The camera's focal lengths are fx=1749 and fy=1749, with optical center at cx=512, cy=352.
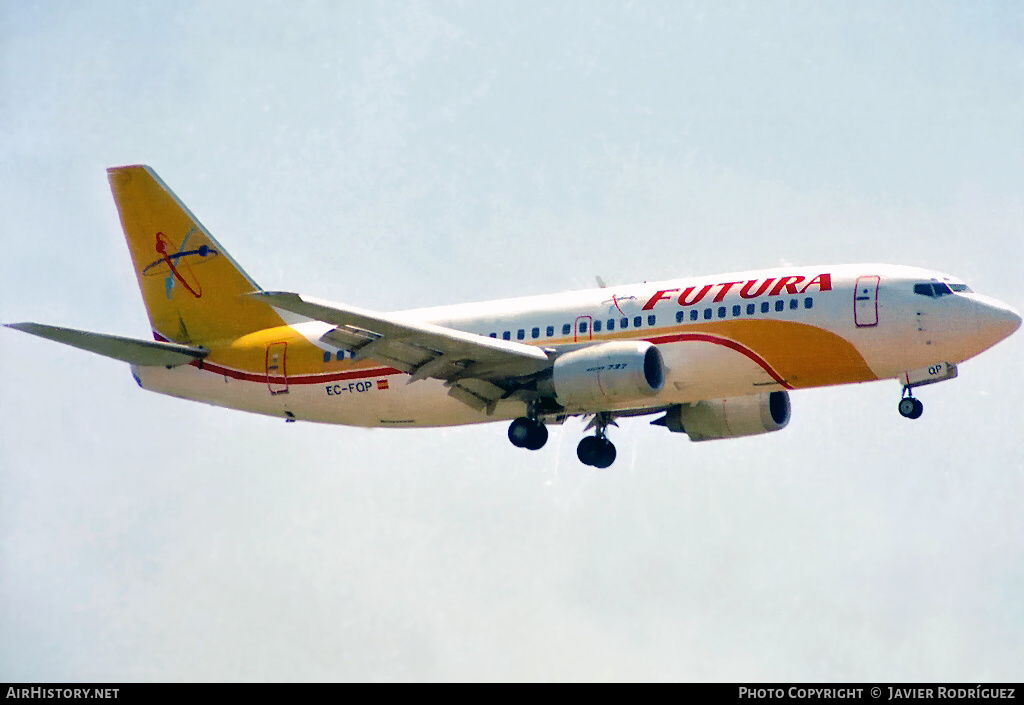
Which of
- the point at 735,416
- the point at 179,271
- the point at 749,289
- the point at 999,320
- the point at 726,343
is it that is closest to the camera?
the point at 999,320

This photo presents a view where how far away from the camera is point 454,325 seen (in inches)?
2101

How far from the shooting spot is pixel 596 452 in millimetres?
54125

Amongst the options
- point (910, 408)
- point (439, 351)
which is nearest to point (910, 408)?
point (910, 408)

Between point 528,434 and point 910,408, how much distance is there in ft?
35.9

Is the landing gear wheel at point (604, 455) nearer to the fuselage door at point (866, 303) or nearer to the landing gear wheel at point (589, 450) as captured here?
the landing gear wheel at point (589, 450)

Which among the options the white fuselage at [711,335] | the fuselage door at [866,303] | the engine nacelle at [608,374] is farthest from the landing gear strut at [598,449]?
the fuselage door at [866,303]

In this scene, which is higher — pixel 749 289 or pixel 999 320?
pixel 749 289

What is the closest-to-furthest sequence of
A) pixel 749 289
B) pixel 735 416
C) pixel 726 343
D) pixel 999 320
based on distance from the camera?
pixel 999 320 < pixel 726 343 < pixel 749 289 < pixel 735 416

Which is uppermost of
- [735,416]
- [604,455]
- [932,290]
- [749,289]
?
[749,289]

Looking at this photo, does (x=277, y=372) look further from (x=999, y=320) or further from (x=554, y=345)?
(x=999, y=320)

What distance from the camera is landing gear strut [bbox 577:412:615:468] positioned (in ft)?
177
